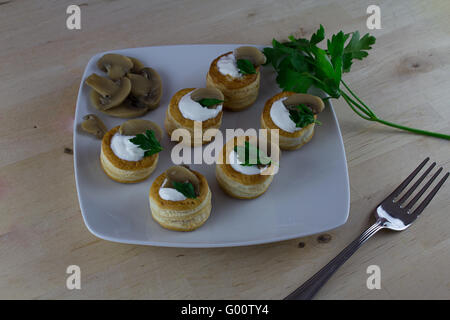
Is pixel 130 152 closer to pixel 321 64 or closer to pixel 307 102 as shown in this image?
pixel 307 102

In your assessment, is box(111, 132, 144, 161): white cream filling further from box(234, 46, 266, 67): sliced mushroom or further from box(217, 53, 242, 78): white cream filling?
box(234, 46, 266, 67): sliced mushroom

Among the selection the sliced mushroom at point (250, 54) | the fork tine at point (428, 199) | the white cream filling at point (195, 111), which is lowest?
the fork tine at point (428, 199)

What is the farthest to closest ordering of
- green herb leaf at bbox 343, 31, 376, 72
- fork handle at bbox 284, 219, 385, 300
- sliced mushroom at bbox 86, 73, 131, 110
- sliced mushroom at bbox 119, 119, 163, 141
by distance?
green herb leaf at bbox 343, 31, 376, 72
sliced mushroom at bbox 86, 73, 131, 110
sliced mushroom at bbox 119, 119, 163, 141
fork handle at bbox 284, 219, 385, 300

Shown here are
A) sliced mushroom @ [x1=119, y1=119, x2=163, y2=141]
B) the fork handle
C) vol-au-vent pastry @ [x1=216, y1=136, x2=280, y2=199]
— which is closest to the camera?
the fork handle

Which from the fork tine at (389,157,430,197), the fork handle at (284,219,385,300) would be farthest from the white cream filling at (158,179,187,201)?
the fork tine at (389,157,430,197)

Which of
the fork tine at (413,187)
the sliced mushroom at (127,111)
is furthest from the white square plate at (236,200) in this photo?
the fork tine at (413,187)

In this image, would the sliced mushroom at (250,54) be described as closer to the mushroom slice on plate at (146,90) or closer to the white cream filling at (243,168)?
the mushroom slice on plate at (146,90)
